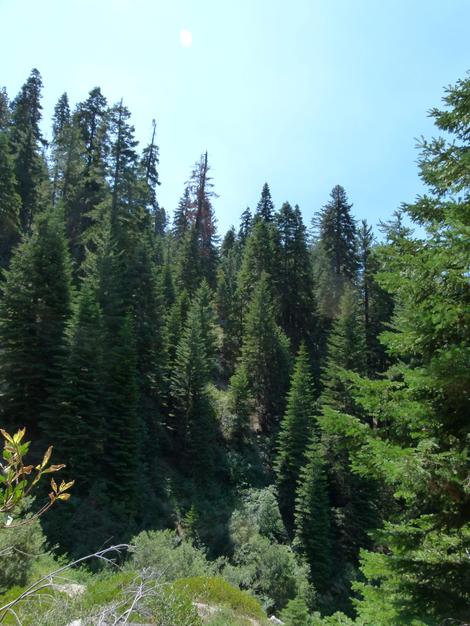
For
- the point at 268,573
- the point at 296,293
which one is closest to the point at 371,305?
the point at 296,293

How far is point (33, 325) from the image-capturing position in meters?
23.0

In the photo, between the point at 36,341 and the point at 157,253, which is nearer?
the point at 36,341

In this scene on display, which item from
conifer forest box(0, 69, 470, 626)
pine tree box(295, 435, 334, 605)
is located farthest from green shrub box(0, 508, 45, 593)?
pine tree box(295, 435, 334, 605)

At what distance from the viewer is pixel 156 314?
103 feet

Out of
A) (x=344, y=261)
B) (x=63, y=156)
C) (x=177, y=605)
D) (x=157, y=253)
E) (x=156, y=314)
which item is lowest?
(x=177, y=605)

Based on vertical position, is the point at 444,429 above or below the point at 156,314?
below

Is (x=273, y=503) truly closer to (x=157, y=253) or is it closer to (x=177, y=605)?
(x=177, y=605)

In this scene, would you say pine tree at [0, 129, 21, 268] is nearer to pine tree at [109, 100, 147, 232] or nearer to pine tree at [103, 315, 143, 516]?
pine tree at [109, 100, 147, 232]

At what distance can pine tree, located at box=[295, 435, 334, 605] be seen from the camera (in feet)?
77.8

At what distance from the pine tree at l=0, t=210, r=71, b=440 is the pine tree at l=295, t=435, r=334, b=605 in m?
15.5

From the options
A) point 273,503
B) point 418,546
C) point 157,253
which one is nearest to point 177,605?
point 418,546

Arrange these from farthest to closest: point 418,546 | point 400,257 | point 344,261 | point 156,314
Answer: point 344,261, point 156,314, point 400,257, point 418,546

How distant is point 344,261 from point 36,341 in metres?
32.6

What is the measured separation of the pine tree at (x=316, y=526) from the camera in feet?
77.8
